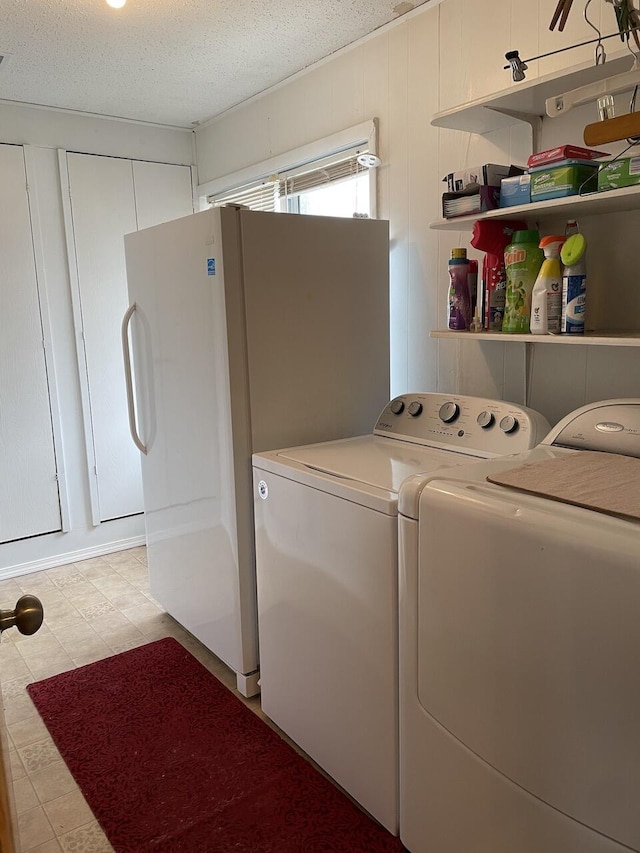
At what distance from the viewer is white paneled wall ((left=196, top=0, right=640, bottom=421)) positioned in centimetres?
187

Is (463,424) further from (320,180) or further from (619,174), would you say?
(320,180)

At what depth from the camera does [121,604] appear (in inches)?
120

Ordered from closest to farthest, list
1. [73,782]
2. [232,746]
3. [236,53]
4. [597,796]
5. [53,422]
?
[597,796] < [73,782] < [232,746] < [236,53] < [53,422]

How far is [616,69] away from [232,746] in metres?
2.13

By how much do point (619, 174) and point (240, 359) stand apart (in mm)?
1156

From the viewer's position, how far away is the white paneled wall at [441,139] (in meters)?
1.87

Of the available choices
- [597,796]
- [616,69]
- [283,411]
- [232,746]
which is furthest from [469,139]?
[232,746]

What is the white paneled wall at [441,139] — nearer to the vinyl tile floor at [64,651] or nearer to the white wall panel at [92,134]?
the white wall panel at [92,134]

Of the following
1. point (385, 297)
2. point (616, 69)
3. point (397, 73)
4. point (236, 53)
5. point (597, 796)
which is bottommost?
point (597, 796)

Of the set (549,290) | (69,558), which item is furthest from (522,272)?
(69,558)

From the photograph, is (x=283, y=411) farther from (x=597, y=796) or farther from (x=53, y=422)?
(x=53, y=422)

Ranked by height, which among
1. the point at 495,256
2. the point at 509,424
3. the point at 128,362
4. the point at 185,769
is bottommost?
the point at 185,769

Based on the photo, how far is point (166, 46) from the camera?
254 cm

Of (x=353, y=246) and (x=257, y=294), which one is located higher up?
(x=353, y=246)
